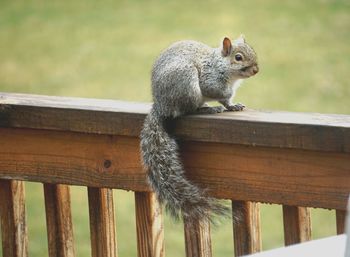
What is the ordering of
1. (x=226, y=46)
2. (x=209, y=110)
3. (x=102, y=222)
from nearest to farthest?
(x=102, y=222) < (x=209, y=110) < (x=226, y=46)

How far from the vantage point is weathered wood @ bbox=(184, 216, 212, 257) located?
234cm

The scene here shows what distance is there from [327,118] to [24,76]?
22.5ft

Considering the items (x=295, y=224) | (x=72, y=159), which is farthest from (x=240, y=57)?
(x=295, y=224)

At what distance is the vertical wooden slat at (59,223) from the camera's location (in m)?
2.51

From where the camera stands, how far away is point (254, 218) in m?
2.31

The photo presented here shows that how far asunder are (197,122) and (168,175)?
0.44 ft

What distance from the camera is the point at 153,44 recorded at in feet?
30.6

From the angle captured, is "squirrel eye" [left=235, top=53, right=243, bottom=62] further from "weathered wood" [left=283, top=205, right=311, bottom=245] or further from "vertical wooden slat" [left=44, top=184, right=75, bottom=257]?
"weathered wood" [left=283, top=205, right=311, bottom=245]

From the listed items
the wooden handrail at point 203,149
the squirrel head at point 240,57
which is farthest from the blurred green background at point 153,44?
the wooden handrail at point 203,149

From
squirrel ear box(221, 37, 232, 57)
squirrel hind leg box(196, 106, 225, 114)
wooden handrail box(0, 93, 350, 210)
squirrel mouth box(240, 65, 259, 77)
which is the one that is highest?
squirrel ear box(221, 37, 232, 57)

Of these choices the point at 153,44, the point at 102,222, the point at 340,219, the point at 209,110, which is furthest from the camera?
the point at 153,44

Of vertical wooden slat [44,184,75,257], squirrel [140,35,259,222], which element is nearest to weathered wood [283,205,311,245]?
squirrel [140,35,259,222]

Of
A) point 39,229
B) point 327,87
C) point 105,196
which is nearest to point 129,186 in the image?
point 105,196

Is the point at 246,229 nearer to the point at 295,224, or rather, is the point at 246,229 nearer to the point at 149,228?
the point at 295,224
